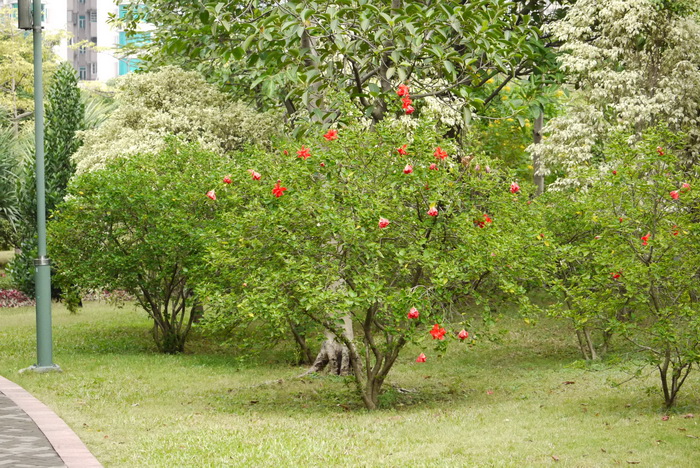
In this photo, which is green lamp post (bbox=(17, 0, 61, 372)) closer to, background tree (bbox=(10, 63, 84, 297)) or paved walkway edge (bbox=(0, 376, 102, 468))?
paved walkway edge (bbox=(0, 376, 102, 468))

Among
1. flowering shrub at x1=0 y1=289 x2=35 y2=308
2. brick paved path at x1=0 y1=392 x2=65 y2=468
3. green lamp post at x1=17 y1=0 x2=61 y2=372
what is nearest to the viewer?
brick paved path at x1=0 y1=392 x2=65 y2=468

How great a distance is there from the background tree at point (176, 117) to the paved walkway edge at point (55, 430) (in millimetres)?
9340

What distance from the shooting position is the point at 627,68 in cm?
1850

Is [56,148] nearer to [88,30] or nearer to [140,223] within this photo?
[140,223]

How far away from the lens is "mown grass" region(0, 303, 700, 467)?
725 centimetres

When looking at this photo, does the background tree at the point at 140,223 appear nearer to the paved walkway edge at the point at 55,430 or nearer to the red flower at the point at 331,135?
the paved walkway edge at the point at 55,430

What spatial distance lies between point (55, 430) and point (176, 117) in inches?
481

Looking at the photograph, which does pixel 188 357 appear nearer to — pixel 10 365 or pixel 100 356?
pixel 100 356

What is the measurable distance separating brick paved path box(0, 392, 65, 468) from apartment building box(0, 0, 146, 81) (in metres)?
71.3

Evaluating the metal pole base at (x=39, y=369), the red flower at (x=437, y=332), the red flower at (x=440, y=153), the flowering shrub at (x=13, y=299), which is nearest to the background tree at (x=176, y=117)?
the metal pole base at (x=39, y=369)

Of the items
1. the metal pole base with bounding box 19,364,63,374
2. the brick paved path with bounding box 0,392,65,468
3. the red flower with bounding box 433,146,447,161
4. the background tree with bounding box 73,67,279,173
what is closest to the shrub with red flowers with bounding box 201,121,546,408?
the red flower with bounding box 433,146,447,161

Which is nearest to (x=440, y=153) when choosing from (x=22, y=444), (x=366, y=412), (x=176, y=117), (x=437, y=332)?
(x=437, y=332)

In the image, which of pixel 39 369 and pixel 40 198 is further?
pixel 39 369

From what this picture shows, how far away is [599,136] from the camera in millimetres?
19141
